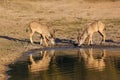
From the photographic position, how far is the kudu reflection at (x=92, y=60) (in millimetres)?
20827

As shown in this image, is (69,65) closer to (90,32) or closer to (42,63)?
(42,63)

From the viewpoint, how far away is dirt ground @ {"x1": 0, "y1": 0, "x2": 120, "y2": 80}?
26.6 meters

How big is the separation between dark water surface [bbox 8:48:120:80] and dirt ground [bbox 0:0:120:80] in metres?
0.75

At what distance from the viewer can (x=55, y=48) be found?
26375 mm

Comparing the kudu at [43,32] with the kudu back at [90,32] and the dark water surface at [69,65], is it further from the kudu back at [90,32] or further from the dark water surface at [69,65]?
the dark water surface at [69,65]

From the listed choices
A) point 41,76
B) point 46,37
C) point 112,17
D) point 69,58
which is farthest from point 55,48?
point 112,17

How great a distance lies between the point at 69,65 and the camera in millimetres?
21219

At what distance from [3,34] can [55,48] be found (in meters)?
6.09

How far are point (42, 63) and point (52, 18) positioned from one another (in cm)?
1658

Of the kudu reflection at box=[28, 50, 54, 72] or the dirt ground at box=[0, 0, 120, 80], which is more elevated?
the dirt ground at box=[0, 0, 120, 80]

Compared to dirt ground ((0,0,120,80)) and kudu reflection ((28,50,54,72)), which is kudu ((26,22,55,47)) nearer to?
dirt ground ((0,0,120,80))

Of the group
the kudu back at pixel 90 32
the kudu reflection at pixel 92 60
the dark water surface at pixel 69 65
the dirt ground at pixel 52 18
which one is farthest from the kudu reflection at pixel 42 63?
the kudu back at pixel 90 32

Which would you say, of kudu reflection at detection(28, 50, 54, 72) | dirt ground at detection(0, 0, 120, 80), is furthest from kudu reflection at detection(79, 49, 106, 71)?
dirt ground at detection(0, 0, 120, 80)

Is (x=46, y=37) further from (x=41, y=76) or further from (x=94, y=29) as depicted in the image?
(x=41, y=76)
